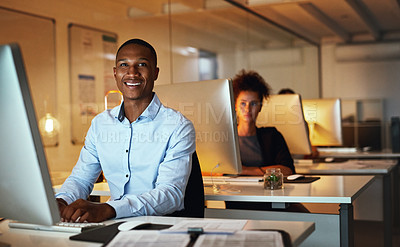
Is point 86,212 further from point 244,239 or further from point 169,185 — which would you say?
point 244,239

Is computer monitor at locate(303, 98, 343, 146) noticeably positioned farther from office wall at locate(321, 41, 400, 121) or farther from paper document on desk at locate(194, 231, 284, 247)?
office wall at locate(321, 41, 400, 121)

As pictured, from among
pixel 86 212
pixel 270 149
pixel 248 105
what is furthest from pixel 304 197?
pixel 248 105

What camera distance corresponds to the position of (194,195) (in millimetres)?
2260

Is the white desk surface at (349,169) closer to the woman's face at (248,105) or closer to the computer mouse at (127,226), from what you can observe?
the woman's face at (248,105)

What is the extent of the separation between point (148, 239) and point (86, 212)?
0.42m

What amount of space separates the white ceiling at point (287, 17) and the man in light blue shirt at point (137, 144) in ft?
7.85

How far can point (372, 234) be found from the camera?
495 cm

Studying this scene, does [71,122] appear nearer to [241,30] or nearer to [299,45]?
[241,30]

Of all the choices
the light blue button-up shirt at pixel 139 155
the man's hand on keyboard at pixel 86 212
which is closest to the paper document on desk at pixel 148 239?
the man's hand on keyboard at pixel 86 212

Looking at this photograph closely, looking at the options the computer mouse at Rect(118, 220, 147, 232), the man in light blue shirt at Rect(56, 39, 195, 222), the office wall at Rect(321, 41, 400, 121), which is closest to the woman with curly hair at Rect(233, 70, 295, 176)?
the man in light blue shirt at Rect(56, 39, 195, 222)

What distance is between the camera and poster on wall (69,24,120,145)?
409cm

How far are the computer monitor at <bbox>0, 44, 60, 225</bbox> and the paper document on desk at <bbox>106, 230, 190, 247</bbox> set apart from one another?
240mm

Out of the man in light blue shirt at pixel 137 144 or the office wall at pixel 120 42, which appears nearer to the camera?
the man in light blue shirt at pixel 137 144

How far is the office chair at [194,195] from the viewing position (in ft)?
7.32
